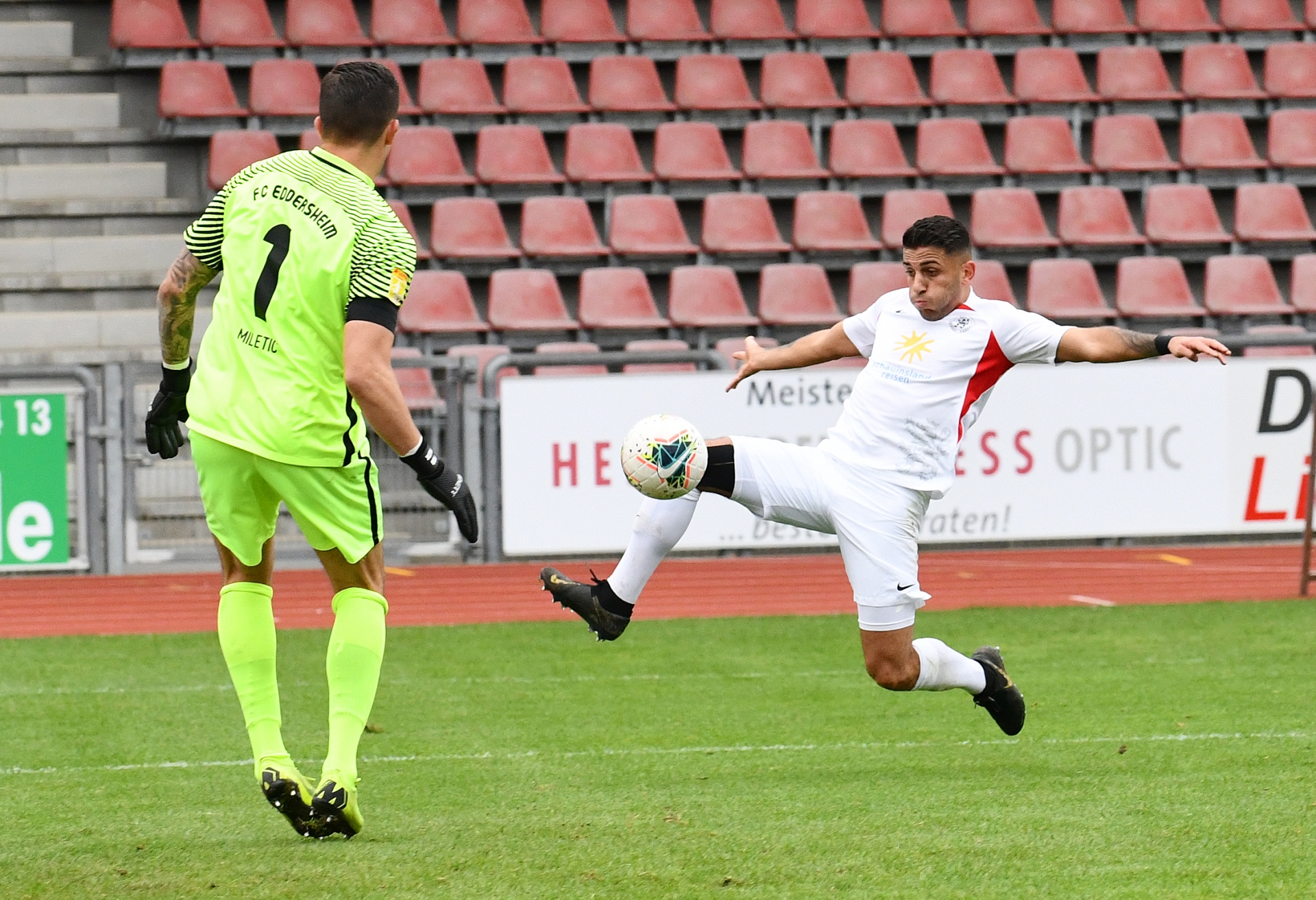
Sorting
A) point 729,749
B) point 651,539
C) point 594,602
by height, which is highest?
point 651,539

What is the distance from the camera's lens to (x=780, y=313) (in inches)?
575

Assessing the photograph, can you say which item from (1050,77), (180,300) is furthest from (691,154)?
(180,300)

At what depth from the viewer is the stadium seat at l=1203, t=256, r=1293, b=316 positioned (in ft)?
49.9

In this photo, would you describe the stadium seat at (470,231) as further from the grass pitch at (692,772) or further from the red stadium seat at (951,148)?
the grass pitch at (692,772)

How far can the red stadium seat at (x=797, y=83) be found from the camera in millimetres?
16328

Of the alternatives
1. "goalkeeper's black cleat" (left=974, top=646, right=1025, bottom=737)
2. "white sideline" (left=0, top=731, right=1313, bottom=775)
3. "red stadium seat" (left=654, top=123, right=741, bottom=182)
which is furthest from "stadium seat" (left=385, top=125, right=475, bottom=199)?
"goalkeeper's black cleat" (left=974, top=646, right=1025, bottom=737)

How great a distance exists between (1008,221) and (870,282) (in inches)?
67.7

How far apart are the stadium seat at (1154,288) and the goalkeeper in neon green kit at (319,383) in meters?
11.3

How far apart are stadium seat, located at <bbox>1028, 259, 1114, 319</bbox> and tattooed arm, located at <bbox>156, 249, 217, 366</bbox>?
10.9 m

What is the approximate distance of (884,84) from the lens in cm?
1662

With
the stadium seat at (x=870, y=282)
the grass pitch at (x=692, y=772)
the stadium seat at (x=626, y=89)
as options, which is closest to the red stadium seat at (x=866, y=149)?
the stadium seat at (x=870, y=282)

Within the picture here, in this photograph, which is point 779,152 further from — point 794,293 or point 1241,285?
point 1241,285

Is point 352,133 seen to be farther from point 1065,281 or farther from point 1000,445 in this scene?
point 1065,281

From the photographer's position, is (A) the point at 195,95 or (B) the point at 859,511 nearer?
(B) the point at 859,511
